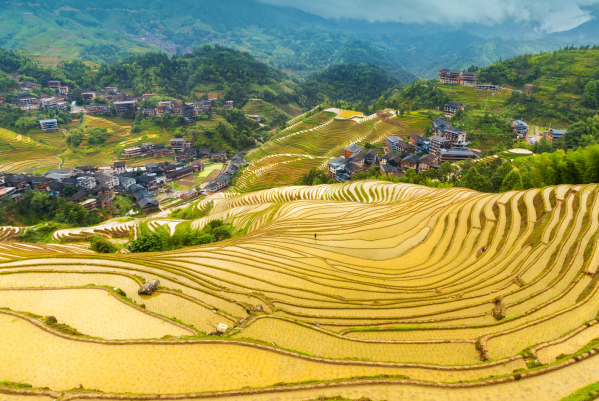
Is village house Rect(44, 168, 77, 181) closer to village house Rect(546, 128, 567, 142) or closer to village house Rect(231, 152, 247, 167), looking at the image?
village house Rect(231, 152, 247, 167)

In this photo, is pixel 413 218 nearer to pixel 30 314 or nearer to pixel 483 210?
pixel 483 210

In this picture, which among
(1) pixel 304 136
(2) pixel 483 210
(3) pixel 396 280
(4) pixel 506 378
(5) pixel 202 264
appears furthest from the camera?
(1) pixel 304 136

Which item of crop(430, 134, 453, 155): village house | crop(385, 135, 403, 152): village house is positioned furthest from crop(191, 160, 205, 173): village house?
crop(430, 134, 453, 155): village house

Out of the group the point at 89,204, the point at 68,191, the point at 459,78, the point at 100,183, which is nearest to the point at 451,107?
the point at 459,78

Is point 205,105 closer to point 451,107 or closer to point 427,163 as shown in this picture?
point 451,107

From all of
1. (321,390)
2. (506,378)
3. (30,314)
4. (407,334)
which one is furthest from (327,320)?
(30,314)

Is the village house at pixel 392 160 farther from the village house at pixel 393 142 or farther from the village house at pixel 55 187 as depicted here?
the village house at pixel 55 187

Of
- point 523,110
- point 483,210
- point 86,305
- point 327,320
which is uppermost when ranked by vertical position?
point 523,110
